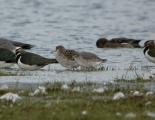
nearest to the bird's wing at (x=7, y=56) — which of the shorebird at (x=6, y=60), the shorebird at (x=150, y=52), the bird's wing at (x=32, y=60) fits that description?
the shorebird at (x=6, y=60)

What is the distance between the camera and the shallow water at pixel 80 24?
2417 cm

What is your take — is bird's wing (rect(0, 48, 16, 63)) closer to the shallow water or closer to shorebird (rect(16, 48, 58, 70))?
shorebird (rect(16, 48, 58, 70))

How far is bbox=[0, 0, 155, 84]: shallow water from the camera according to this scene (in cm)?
2417

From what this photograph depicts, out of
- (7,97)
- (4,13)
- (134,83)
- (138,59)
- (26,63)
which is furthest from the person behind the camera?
(4,13)

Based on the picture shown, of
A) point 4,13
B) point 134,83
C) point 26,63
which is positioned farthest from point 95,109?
point 4,13

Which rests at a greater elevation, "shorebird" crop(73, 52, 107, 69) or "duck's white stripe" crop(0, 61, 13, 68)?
"shorebird" crop(73, 52, 107, 69)

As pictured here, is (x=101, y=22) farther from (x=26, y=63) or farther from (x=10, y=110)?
(x=10, y=110)

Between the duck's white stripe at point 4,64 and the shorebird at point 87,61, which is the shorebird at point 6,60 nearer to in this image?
the duck's white stripe at point 4,64

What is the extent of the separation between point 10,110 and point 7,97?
670mm

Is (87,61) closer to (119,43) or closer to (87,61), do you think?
(87,61)

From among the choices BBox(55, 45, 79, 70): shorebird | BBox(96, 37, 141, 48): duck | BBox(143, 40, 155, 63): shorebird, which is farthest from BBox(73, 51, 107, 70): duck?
BBox(96, 37, 141, 48): duck

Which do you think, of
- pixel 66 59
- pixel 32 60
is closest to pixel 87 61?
pixel 66 59

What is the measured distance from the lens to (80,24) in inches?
1273

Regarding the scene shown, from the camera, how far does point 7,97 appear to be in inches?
393
